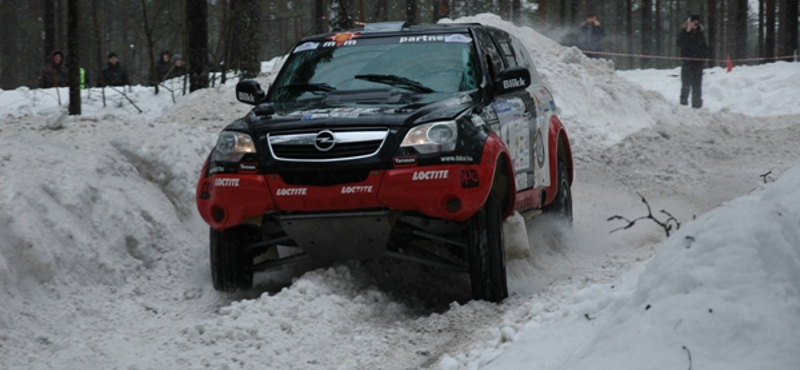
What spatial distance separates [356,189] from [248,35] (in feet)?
35.4

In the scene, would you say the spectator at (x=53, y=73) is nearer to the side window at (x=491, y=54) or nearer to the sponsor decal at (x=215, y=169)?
the side window at (x=491, y=54)

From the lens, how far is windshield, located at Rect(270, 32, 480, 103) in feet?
24.2

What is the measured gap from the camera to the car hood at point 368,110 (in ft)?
21.0

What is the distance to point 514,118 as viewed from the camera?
7652 millimetres

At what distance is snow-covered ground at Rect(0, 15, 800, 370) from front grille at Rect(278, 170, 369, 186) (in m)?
0.60

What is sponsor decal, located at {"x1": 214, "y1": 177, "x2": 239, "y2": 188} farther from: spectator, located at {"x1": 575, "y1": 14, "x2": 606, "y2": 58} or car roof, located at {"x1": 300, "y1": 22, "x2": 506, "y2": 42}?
spectator, located at {"x1": 575, "y1": 14, "x2": 606, "y2": 58}

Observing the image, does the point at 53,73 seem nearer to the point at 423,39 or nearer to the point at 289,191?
the point at 423,39

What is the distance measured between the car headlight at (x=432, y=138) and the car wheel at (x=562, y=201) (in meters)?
2.87

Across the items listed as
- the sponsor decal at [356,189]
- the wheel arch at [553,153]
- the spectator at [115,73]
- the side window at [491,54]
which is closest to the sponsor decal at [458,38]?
the side window at [491,54]

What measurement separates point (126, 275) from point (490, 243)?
9.37 feet

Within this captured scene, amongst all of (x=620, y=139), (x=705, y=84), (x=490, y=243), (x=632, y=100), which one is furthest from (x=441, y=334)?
(x=705, y=84)

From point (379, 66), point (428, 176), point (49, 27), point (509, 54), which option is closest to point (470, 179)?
point (428, 176)

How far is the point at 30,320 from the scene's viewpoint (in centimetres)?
648

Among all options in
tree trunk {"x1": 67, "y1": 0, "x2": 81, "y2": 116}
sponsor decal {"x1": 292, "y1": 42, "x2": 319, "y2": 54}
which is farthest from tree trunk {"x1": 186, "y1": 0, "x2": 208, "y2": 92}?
sponsor decal {"x1": 292, "y1": 42, "x2": 319, "y2": 54}
